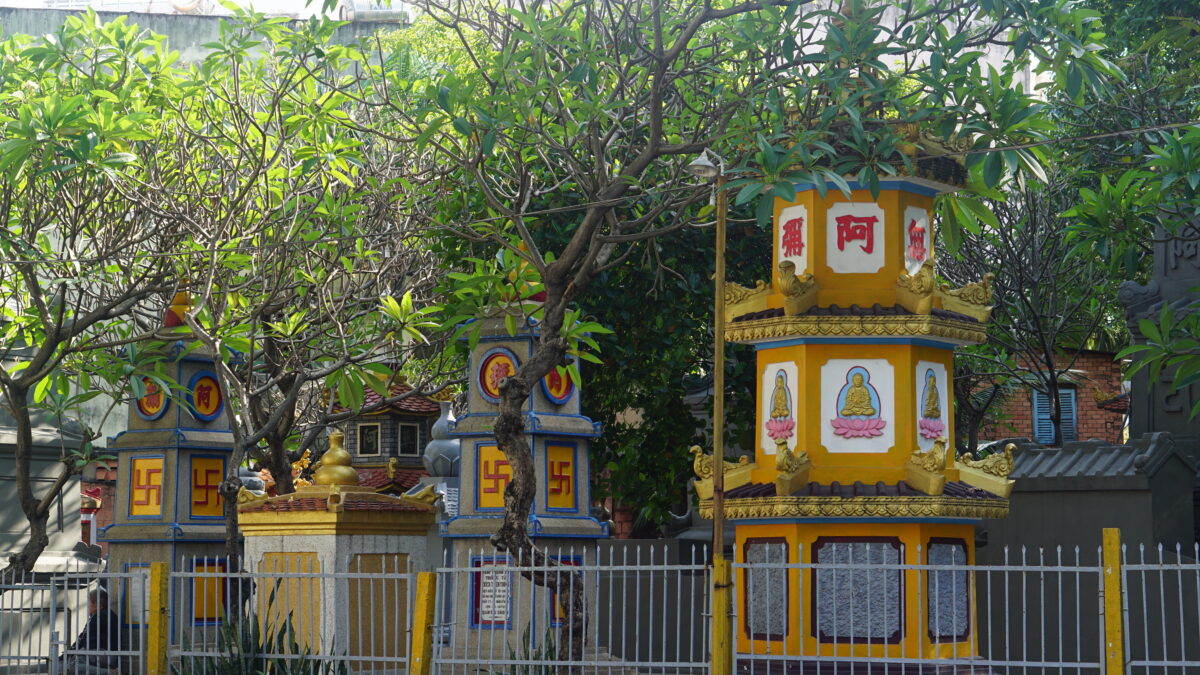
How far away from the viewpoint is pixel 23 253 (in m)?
16.3

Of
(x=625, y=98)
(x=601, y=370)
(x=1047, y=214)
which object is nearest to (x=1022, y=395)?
(x=1047, y=214)

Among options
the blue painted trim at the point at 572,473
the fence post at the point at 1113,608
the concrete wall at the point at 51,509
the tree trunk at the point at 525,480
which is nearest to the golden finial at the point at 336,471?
the blue painted trim at the point at 572,473

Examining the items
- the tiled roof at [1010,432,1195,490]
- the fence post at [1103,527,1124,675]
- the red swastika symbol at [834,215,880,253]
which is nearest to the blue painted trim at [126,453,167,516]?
the red swastika symbol at [834,215,880,253]

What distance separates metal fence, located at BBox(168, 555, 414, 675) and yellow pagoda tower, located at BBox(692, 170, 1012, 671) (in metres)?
3.37

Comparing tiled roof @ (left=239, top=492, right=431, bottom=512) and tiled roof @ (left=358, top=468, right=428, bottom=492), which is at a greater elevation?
tiled roof @ (left=358, top=468, right=428, bottom=492)

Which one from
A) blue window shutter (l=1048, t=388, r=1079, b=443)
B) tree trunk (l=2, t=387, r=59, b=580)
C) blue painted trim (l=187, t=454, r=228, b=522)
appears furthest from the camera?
blue window shutter (l=1048, t=388, r=1079, b=443)

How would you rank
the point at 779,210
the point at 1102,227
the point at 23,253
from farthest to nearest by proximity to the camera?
the point at 23,253 → the point at 1102,227 → the point at 779,210

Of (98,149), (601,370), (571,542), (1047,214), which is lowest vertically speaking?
(571,542)

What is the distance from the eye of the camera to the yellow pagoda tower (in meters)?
13.0

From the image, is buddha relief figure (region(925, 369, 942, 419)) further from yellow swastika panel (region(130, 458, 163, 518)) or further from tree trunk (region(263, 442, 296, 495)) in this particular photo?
yellow swastika panel (region(130, 458, 163, 518))

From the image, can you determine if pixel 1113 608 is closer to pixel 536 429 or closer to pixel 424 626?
pixel 424 626

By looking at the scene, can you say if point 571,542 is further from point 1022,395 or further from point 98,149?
point 1022,395

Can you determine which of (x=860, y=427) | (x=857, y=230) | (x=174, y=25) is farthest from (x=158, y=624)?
(x=174, y=25)

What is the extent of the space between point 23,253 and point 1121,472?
13.4 metres
